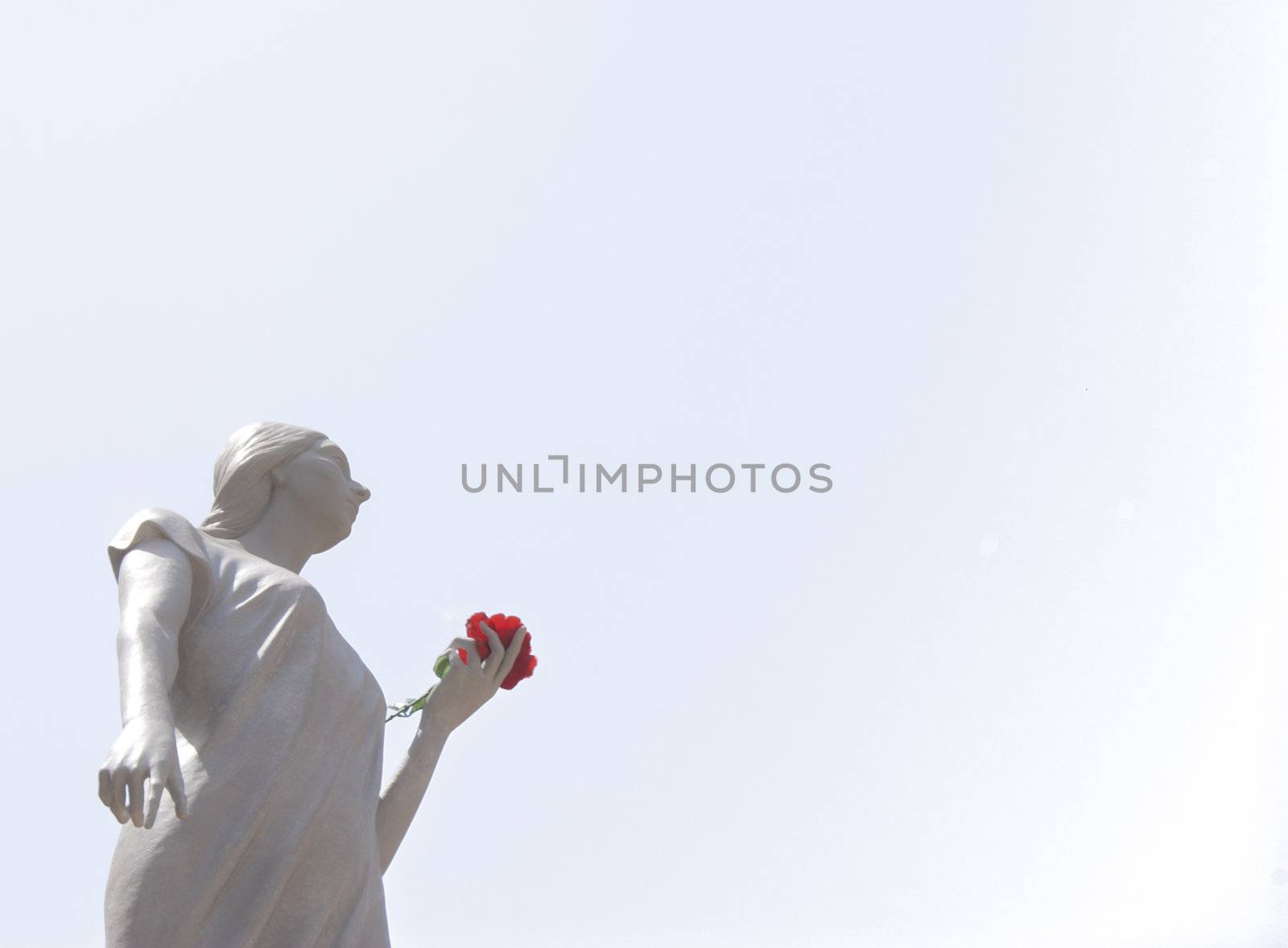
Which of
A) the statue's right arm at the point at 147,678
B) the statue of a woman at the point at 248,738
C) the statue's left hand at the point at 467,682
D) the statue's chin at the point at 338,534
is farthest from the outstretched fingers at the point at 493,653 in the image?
the statue's right arm at the point at 147,678

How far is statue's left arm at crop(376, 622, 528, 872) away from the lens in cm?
577

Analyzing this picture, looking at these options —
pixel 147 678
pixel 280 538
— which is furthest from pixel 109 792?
pixel 280 538

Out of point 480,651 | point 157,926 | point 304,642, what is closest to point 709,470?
point 480,651

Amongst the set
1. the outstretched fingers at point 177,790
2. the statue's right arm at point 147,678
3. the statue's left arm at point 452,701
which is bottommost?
the statue's left arm at point 452,701

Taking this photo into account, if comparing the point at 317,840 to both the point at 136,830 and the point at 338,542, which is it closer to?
the point at 136,830

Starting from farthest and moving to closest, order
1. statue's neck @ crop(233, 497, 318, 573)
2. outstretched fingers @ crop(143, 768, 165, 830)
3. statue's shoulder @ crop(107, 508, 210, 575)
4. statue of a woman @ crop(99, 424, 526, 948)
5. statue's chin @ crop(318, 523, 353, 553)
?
statue's chin @ crop(318, 523, 353, 553) < statue's neck @ crop(233, 497, 318, 573) < statue's shoulder @ crop(107, 508, 210, 575) < statue of a woman @ crop(99, 424, 526, 948) < outstretched fingers @ crop(143, 768, 165, 830)

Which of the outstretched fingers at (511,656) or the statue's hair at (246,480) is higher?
the statue's hair at (246,480)

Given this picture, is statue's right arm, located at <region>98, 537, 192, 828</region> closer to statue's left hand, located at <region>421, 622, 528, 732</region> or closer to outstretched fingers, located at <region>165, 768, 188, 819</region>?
outstretched fingers, located at <region>165, 768, 188, 819</region>

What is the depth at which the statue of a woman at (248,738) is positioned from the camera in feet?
15.9

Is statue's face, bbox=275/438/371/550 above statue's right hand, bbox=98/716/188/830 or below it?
above

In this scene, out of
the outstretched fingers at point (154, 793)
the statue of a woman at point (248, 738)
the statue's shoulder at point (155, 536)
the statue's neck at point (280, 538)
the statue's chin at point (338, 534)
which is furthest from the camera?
the statue's chin at point (338, 534)

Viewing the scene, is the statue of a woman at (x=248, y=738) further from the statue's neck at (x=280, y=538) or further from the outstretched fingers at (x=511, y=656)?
the outstretched fingers at (x=511, y=656)

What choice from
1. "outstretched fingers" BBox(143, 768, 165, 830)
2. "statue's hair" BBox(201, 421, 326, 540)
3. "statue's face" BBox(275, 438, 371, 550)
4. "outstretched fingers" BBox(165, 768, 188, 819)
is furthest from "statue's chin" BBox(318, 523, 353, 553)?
"outstretched fingers" BBox(143, 768, 165, 830)

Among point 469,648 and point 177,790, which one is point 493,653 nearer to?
point 469,648
